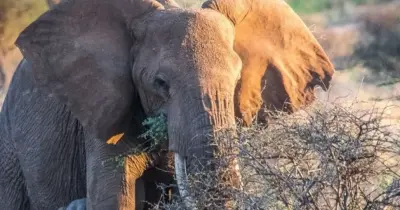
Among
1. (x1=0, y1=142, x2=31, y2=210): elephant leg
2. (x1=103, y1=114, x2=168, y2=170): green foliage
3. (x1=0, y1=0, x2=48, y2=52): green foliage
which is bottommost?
(x1=0, y1=0, x2=48, y2=52): green foliage

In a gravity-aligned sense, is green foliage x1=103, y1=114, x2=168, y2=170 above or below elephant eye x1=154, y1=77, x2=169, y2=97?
below

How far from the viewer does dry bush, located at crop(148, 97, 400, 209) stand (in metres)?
3.78

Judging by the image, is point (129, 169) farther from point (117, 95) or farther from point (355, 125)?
point (355, 125)

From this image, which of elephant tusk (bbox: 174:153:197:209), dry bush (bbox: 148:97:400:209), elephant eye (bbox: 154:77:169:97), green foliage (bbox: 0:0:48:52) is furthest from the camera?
green foliage (bbox: 0:0:48:52)

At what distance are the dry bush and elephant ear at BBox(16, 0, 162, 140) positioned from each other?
3.36ft

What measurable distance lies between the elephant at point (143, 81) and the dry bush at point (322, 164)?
0.17m

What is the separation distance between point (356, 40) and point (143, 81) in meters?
6.66

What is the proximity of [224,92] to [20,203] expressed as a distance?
6.44 ft

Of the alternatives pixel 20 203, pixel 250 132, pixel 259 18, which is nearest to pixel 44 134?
pixel 20 203

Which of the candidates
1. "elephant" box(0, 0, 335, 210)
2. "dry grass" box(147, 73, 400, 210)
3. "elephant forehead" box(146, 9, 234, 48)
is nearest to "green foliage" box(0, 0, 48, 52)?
"elephant" box(0, 0, 335, 210)

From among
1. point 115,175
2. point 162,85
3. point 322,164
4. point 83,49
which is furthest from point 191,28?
point 322,164

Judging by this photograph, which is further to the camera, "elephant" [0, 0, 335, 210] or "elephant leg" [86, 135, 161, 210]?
"elephant leg" [86, 135, 161, 210]

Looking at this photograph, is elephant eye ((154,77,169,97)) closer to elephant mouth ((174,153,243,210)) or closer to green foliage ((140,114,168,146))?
green foliage ((140,114,168,146))

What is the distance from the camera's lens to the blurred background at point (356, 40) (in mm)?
9477
